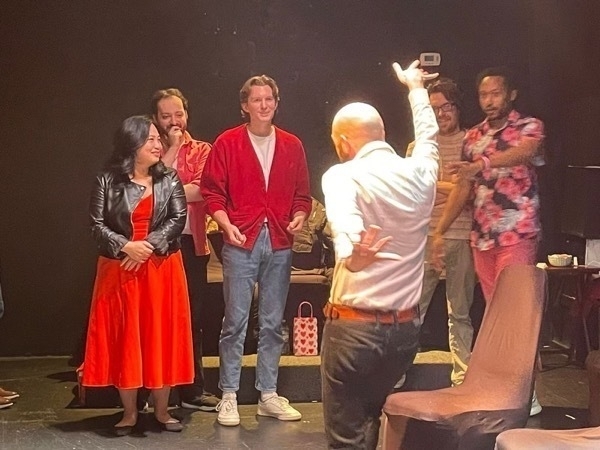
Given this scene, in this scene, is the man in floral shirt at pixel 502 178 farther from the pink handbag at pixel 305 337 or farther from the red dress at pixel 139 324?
the red dress at pixel 139 324

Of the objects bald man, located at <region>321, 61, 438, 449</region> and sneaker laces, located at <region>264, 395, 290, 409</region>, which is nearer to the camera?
bald man, located at <region>321, 61, 438, 449</region>

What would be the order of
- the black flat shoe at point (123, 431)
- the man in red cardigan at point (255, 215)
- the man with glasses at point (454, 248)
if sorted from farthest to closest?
the man with glasses at point (454, 248), the man in red cardigan at point (255, 215), the black flat shoe at point (123, 431)

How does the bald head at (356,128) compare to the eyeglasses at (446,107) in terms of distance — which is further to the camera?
the eyeglasses at (446,107)

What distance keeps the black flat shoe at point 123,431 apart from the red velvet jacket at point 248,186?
1014 mm

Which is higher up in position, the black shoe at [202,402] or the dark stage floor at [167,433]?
the black shoe at [202,402]

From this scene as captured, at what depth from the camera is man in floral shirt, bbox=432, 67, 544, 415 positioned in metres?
4.15

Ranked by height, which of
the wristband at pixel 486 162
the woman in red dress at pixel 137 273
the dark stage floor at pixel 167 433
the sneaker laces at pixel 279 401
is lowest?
the dark stage floor at pixel 167 433

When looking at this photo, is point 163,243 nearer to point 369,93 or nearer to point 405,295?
point 405,295

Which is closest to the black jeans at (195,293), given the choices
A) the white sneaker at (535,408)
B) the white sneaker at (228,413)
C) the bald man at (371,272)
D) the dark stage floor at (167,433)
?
the dark stage floor at (167,433)

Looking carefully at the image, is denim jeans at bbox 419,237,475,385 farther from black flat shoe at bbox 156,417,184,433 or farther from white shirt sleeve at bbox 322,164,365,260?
white shirt sleeve at bbox 322,164,365,260

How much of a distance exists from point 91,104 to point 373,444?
332 cm

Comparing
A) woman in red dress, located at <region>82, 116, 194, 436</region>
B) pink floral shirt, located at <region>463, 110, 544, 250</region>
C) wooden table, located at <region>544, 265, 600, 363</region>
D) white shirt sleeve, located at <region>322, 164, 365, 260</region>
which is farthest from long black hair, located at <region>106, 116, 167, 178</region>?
wooden table, located at <region>544, 265, 600, 363</region>

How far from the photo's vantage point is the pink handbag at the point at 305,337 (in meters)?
4.84

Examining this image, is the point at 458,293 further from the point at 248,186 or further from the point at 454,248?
the point at 248,186
